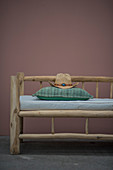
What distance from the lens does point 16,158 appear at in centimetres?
206

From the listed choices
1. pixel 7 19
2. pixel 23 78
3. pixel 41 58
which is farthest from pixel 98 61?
pixel 7 19

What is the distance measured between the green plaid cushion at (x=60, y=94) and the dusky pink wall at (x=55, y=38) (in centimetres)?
92

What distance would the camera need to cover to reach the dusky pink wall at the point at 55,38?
3.12 metres

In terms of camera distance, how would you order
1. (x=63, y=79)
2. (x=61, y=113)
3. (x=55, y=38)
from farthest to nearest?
(x=55, y=38) → (x=63, y=79) → (x=61, y=113)

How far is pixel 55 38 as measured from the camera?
123 inches

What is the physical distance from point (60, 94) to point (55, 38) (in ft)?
3.73

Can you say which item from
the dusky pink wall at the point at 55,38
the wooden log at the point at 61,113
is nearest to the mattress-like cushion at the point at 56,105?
the wooden log at the point at 61,113

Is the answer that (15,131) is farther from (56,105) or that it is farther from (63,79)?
(63,79)

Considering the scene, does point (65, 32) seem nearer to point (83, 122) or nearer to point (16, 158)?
point (83, 122)

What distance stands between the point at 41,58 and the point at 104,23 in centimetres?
92

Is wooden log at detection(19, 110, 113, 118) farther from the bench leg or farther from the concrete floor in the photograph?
the concrete floor

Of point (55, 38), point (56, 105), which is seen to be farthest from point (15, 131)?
point (55, 38)

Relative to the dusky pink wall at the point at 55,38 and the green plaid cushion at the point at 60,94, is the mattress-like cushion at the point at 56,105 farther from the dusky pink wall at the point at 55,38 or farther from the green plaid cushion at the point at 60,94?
the dusky pink wall at the point at 55,38

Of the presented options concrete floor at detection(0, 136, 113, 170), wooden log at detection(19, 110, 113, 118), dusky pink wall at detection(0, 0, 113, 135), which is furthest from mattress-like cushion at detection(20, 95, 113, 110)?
dusky pink wall at detection(0, 0, 113, 135)
